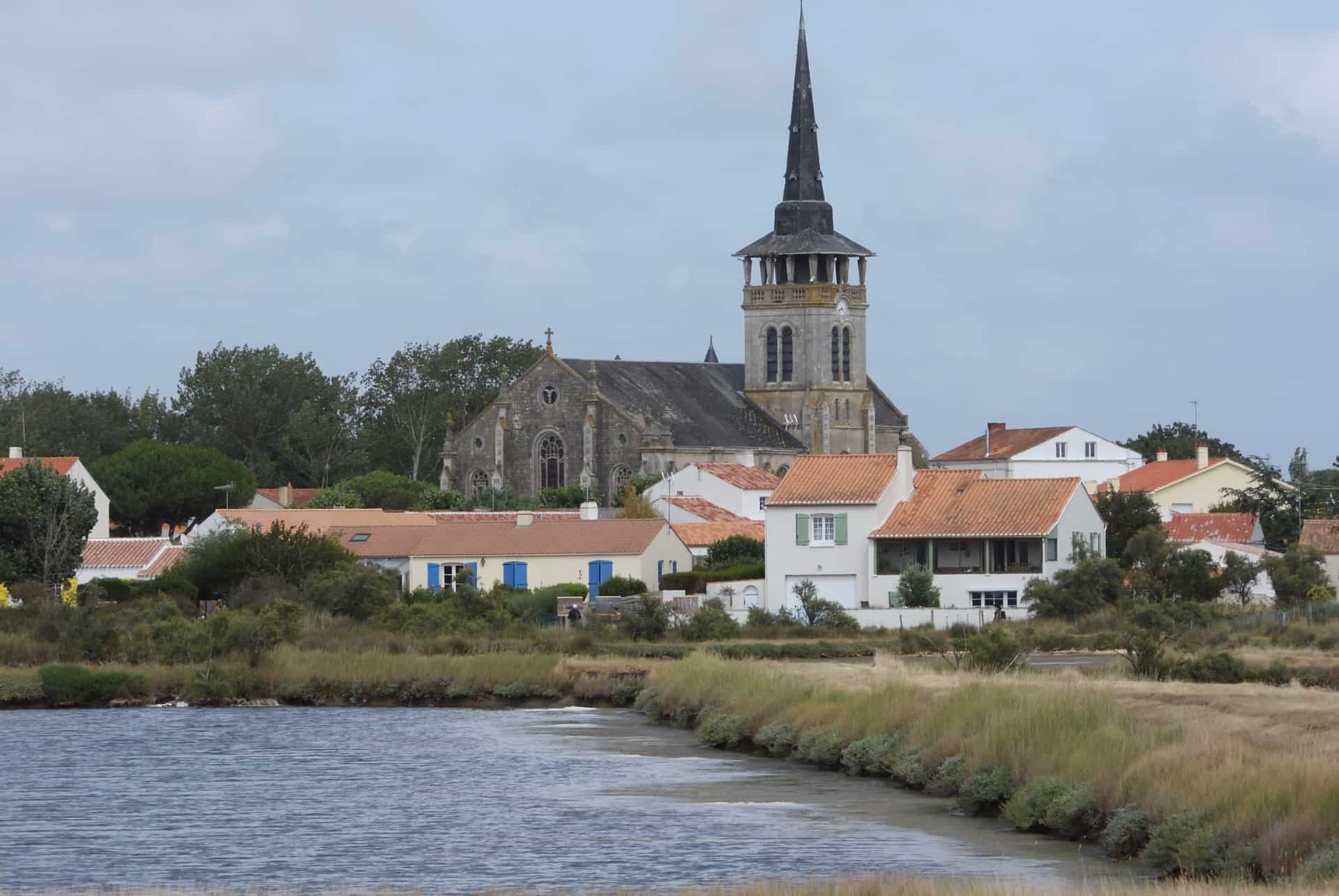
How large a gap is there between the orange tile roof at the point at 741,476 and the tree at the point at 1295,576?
2739 centimetres

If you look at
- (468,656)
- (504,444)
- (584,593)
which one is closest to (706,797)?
(468,656)

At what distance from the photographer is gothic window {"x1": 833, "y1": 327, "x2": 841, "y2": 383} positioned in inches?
4363

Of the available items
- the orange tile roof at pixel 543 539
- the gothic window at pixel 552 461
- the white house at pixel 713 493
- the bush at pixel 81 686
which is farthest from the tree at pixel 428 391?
the bush at pixel 81 686

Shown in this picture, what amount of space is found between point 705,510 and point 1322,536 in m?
22.5

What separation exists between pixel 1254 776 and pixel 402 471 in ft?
352

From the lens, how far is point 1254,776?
69.2 ft

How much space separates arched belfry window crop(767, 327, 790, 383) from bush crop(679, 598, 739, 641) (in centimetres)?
5954

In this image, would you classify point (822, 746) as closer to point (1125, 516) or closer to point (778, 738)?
point (778, 738)

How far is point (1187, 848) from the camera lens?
67.8 ft

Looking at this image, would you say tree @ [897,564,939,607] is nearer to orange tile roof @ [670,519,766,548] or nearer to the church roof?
orange tile roof @ [670,519,766,548]

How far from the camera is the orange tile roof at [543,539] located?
63.5m

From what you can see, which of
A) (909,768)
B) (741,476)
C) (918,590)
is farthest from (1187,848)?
(741,476)

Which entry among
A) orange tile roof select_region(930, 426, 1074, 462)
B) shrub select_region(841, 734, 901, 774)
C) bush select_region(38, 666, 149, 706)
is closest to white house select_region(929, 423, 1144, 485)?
orange tile roof select_region(930, 426, 1074, 462)

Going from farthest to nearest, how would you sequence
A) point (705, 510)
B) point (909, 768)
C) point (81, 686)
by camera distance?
1. point (705, 510)
2. point (81, 686)
3. point (909, 768)
